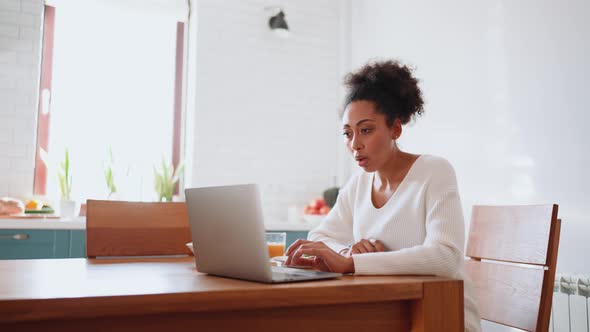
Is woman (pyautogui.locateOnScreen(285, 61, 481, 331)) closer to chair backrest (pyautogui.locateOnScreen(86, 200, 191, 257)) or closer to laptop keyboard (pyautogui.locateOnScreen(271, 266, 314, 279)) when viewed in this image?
laptop keyboard (pyautogui.locateOnScreen(271, 266, 314, 279))

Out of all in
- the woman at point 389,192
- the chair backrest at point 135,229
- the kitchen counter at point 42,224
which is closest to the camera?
the woman at point 389,192

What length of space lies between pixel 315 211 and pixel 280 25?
1.35m

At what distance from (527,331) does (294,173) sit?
8.92 feet

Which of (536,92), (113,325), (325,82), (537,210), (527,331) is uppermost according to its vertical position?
(325,82)

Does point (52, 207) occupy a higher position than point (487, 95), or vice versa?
point (487, 95)

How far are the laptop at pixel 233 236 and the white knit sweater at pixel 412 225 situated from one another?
0.63 feet

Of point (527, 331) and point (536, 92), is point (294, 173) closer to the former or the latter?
point (536, 92)

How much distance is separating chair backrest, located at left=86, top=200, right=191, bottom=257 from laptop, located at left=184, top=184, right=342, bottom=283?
0.69 meters

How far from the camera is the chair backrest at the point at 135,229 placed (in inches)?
69.2

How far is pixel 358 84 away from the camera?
1.65 m

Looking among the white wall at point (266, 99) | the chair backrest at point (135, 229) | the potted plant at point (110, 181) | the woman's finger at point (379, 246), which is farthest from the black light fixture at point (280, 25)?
the woman's finger at point (379, 246)

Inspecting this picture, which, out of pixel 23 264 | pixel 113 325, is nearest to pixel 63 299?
pixel 113 325

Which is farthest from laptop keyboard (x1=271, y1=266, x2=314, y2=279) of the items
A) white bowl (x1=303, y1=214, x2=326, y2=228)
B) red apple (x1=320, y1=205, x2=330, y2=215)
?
red apple (x1=320, y1=205, x2=330, y2=215)

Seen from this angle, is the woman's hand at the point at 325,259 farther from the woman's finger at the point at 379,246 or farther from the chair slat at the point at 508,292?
the chair slat at the point at 508,292
